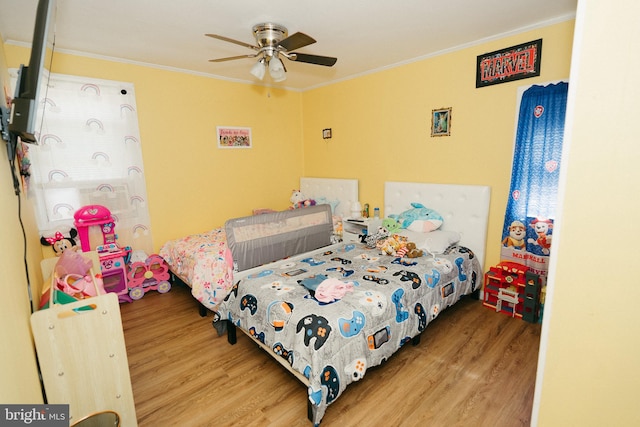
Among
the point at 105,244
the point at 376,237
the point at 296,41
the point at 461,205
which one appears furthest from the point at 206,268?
the point at 461,205

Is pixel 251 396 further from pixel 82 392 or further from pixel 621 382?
pixel 621 382

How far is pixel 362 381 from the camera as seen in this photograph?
6.60 ft

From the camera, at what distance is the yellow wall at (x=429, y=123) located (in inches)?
109

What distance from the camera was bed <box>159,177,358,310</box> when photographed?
2703 millimetres

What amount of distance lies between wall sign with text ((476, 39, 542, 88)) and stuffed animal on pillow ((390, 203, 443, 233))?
1321 mm

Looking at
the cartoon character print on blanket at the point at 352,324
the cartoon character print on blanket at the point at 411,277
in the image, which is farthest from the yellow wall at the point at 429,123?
the cartoon character print on blanket at the point at 352,324

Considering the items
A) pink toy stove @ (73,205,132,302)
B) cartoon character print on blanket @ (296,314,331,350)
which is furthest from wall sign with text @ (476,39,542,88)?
pink toy stove @ (73,205,132,302)

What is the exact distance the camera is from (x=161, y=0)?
204cm

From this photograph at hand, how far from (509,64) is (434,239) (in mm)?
1726

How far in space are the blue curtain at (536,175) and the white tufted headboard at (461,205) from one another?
23 cm

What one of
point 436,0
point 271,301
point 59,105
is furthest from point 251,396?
point 59,105

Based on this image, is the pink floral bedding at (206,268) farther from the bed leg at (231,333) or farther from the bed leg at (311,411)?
the bed leg at (311,411)

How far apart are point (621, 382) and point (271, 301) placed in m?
1.66

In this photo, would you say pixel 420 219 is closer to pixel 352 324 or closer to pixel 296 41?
pixel 352 324
